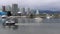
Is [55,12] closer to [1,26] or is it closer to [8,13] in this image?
[8,13]

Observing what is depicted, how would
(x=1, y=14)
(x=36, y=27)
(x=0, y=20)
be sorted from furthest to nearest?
(x=36, y=27) < (x=0, y=20) < (x=1, y=14)

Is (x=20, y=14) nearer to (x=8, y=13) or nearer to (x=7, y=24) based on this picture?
(x=8, y=13)

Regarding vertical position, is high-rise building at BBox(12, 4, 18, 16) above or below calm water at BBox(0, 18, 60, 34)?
above

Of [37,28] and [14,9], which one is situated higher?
[14,9]

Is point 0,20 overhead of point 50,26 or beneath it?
overhead

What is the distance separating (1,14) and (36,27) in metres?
2.21

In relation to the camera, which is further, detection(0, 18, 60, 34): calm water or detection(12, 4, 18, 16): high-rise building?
detection(0, 18, 60, 34): calm water

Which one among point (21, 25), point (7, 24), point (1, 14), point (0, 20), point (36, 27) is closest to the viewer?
point (1, 14)

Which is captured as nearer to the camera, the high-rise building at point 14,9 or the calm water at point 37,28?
the high-rise building at point 14,9

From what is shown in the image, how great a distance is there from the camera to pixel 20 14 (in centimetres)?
488

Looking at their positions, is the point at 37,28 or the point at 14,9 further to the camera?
the point at 37,28

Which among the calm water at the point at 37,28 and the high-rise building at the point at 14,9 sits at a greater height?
the high-rise building at the point at 14,9

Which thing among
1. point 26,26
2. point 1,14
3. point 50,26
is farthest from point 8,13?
point 50,26

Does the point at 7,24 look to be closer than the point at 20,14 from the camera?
No
